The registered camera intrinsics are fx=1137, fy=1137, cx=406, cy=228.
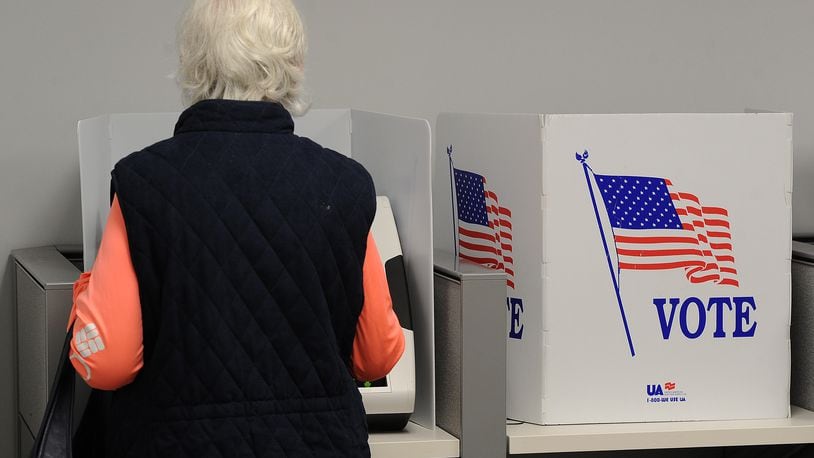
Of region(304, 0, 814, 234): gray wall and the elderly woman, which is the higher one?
region(304, 0, 814, 234): gray wall

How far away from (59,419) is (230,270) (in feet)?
1.07

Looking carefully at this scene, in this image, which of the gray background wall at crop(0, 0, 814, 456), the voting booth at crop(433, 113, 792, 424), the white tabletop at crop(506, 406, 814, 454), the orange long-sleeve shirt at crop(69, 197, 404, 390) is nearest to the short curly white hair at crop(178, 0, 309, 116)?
the orange long-sleeve shirt at crop(69, 197, 404, 390)

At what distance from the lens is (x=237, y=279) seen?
50.1 inches

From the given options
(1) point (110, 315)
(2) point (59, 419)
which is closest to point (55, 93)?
(2) point (59, 419)

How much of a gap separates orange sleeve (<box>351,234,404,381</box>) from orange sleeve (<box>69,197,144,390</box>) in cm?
28

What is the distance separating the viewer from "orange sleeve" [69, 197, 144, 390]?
4.09 feet

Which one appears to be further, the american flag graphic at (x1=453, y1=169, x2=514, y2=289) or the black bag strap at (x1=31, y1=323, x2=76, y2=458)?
the american flag graphic at (x1=453, y1=169, x2=514, y2=289)

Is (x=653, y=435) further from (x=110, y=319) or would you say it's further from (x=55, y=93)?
(x=55, y=93)

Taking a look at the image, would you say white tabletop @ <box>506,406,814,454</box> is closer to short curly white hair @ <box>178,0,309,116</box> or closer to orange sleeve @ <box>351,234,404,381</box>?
orange sleeve @ <box>351,234,404,381</box>

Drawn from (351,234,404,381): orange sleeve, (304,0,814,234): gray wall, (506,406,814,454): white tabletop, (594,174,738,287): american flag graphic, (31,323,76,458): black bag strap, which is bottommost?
(506,406,814,454): white tabletop

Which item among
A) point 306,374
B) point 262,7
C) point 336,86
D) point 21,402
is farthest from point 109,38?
point 306,374

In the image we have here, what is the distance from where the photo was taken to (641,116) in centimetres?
179

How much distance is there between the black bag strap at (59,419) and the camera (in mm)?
1377

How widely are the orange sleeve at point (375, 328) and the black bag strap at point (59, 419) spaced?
0.35m
